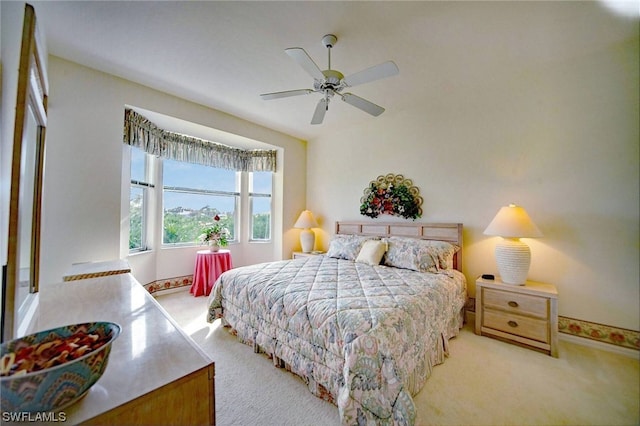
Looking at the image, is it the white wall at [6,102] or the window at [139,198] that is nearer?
the white wall at [6,102]

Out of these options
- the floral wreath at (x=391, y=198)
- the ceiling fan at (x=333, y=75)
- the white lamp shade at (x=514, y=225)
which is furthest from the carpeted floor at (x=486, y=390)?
the ceiling fan at (x=333, y=75)

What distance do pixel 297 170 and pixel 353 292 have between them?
3.37m

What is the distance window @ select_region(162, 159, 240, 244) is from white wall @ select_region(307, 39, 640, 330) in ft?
10.8

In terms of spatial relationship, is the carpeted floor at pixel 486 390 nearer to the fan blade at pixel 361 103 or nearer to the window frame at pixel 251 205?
the fan blade at pixel 361 103


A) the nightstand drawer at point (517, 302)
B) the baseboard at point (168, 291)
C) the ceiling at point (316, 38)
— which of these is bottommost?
the baseboard at point (168, 291)

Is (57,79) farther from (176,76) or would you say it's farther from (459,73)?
(459,73)

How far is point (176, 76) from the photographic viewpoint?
2811 mm

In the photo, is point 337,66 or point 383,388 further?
point 337,66

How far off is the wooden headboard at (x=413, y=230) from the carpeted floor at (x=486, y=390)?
3.96 ft

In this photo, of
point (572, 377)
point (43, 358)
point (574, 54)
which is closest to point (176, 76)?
point (43, 358)

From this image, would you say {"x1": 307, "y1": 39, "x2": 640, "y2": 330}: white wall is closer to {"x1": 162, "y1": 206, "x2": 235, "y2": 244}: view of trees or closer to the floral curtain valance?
the floral curtain valance

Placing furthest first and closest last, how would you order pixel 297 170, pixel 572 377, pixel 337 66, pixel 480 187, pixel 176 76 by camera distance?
1. pixel 297 170
2. pixel 480 187
3. pixel 176 76
4. pixel 337 66
5. pixel 572 377

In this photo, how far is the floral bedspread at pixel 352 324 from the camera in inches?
55.9

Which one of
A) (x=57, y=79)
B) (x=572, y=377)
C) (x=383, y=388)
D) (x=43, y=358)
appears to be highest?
(x=57, y=79)
